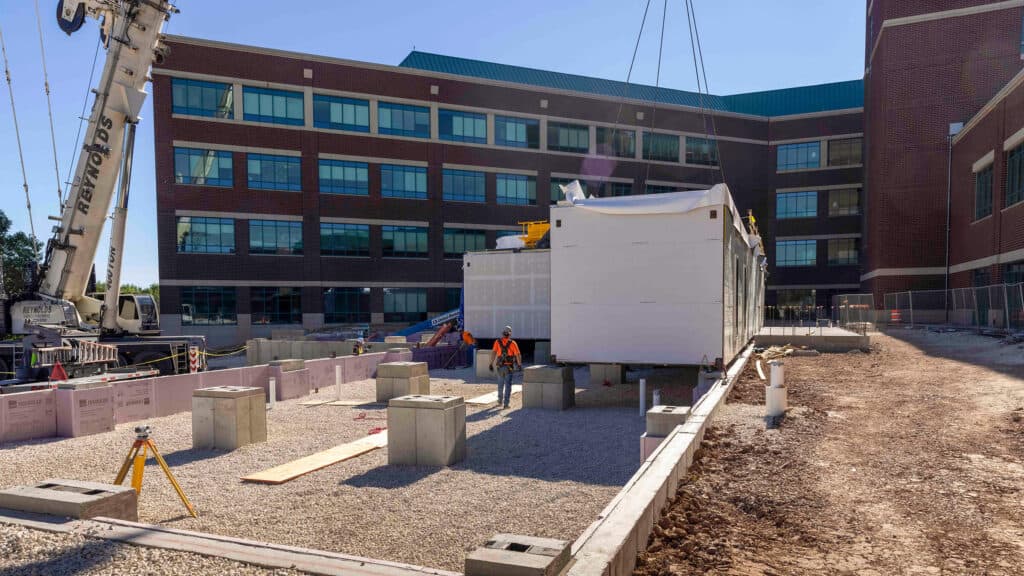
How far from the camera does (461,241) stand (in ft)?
150

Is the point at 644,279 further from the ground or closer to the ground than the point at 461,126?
closer to the ground

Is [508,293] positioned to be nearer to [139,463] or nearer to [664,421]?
[664,421]

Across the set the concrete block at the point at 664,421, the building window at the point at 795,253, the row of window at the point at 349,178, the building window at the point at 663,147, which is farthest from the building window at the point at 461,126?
the concrete block at the point at 664,421

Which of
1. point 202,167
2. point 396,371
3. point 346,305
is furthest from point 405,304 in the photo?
point 396,371

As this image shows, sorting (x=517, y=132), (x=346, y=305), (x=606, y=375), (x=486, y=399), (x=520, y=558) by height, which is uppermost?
(x=517, y=132)

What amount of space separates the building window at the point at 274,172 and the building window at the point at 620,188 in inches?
977

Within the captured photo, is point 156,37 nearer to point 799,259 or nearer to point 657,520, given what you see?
point 657,520

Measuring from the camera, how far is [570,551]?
4.13 metres

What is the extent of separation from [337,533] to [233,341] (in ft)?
121

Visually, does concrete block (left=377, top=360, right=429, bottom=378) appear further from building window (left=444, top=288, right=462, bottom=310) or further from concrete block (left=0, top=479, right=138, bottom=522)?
building window (left=444, top=288, right=462, bottom=310)

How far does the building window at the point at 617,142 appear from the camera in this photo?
50.0 m

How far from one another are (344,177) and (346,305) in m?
9.02

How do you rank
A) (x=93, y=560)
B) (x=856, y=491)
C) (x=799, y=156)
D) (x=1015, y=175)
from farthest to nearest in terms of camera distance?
(x=799, y=156) → (x=1015, y=175) → (x=856, y=491) → (x=93, y=560)

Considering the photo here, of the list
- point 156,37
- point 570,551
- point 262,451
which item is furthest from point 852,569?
point 156,37
